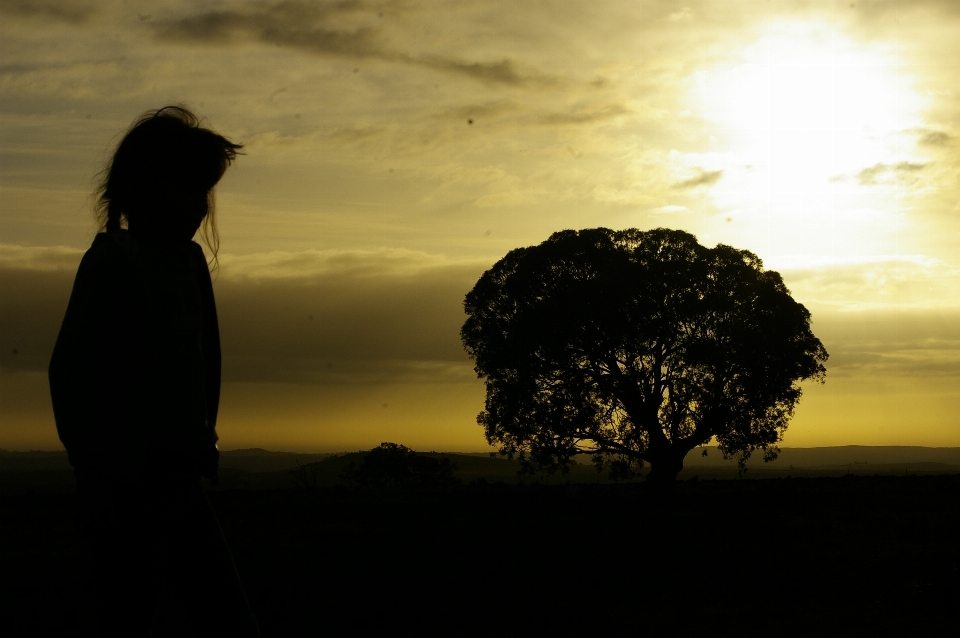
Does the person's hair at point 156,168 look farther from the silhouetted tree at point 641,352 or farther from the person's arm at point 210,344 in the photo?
the silhouetted tree at point 641,352

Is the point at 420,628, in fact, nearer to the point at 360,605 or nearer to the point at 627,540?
the point at 360,605

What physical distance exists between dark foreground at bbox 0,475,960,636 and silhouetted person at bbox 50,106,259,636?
540 centimetres

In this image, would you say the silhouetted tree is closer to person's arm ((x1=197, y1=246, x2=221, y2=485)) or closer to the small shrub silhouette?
the small shrub silhouette

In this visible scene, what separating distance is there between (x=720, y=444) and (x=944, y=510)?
13.0 metres

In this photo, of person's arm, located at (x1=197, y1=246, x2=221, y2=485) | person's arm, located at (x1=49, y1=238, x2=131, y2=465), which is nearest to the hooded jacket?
person's arm, located at (x1=49, y1=238, x2=131, y2=465)

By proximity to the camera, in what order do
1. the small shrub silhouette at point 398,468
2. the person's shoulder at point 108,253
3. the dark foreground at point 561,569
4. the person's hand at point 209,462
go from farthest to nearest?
the small shrub silhouette at point 398,468 < the dark foreground at point 561,569 < the person's hand at point 209,462 < the person's shoulder at point 108,253

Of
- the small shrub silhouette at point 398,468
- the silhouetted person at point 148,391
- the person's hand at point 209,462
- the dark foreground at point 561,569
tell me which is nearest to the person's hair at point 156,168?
the silhouetted person at point 148,391

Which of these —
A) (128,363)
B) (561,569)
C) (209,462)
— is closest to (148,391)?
(128,363)

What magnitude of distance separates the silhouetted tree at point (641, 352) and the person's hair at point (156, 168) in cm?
2736

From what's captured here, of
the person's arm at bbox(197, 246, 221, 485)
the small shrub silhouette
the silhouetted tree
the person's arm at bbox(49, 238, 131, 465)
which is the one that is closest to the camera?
the person's arm at bbox(49, 238, 131, 465)

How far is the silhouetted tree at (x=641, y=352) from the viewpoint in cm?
3036

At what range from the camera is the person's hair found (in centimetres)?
317

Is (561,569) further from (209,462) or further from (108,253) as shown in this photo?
(108,253)

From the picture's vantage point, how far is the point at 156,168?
3.16 m
